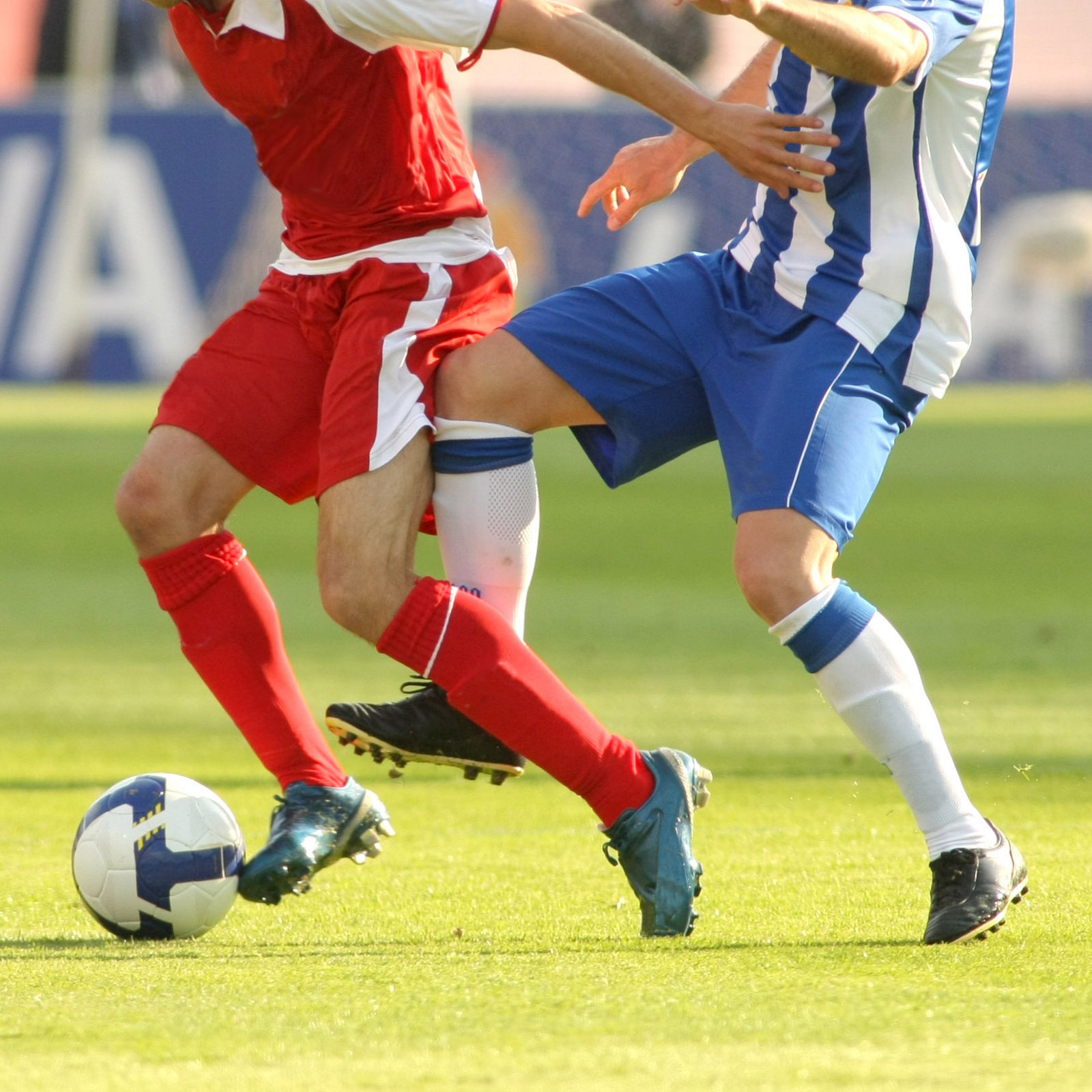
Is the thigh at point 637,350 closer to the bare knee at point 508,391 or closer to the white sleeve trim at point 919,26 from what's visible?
the bare knee at point 508,391

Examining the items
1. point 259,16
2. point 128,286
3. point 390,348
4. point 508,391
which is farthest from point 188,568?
point 128,286

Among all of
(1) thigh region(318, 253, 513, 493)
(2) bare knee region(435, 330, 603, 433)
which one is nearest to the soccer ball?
(1) thigh region(318, 253, 513, 493)

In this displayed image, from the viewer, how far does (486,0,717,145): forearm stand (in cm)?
335

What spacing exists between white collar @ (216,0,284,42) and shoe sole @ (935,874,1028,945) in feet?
7.06

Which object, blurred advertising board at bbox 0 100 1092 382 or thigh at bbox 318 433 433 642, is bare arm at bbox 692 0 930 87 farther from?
blurred advertising board at bbox 0 100 1092 382

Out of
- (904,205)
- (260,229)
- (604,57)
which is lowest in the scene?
(260,229)

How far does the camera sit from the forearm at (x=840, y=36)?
10.2 ft

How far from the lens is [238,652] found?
3.88 meters

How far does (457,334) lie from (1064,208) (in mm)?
25218

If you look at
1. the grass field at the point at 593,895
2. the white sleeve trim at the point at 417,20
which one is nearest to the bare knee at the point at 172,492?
the grass field at the point at 593,895

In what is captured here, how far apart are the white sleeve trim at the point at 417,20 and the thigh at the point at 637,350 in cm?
55

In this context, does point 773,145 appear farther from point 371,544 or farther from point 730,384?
point 371,544

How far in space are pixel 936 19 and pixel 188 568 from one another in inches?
69.4

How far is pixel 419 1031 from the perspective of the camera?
8.71 ft
